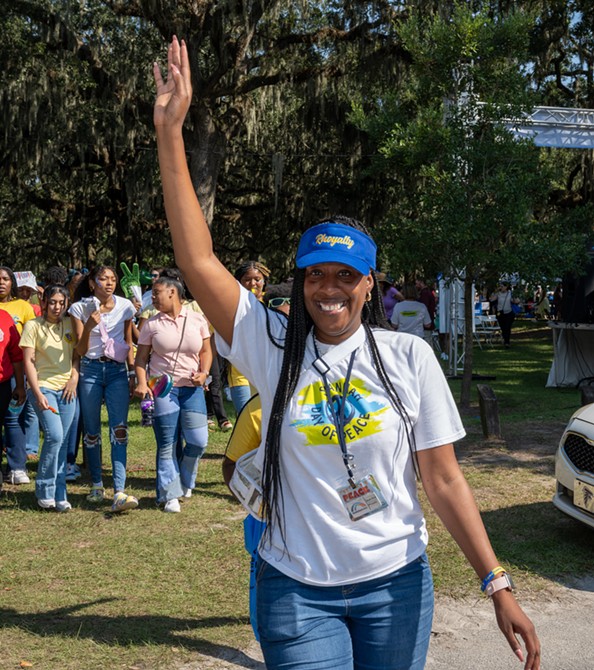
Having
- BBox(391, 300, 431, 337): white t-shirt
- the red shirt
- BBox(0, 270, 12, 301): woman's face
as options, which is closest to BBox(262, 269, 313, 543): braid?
the red shirt

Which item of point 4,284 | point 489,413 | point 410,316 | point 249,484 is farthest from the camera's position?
point 410,316

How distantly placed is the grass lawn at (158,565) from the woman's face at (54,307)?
1.52m

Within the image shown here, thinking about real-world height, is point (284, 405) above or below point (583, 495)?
above

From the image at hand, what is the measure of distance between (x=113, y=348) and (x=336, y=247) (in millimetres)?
5041

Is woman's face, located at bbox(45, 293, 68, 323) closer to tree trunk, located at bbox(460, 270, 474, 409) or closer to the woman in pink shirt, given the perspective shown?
the woman in pink shirt

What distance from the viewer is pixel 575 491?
588cm

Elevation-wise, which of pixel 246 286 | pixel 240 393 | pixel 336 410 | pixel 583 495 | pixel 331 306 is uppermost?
pixel 331 306

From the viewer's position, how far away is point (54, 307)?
7078 millimetres

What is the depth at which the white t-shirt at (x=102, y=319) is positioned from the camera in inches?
279

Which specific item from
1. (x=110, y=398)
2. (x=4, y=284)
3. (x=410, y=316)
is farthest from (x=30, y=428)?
(x=410, y=316)

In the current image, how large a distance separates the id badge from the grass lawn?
2389 millimetres

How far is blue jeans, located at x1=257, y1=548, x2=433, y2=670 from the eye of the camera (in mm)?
2199

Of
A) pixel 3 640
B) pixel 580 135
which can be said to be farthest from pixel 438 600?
pixel 580 135

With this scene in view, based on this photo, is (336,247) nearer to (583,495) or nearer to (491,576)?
(491,576)
